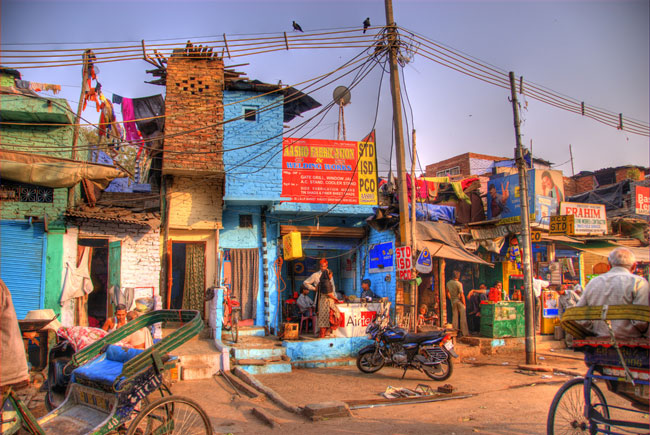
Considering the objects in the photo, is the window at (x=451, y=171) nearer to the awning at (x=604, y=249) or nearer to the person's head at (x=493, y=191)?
the awning at (x=604, y=249)

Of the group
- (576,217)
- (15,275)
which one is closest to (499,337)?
(576,217)

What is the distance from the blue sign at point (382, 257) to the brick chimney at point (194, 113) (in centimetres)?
538

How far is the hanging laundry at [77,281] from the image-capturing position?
11.4 m

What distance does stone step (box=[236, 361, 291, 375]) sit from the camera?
34.4 feet

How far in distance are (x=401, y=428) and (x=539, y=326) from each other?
37.8 feet

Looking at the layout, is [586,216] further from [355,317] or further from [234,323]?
[234,323]

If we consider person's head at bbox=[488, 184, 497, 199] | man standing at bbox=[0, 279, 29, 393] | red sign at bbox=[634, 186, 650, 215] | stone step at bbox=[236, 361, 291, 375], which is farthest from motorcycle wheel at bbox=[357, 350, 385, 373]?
red sign at bbox=[634, 186, 650, 215]

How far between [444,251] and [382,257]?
1887mm

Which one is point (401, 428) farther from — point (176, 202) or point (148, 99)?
point (148, 99)

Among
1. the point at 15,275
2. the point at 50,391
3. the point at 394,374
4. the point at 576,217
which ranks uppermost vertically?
the point at 576,217

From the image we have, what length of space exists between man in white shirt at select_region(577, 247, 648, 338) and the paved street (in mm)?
2209

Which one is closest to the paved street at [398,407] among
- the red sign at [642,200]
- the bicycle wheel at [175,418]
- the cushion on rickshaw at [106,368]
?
the bicycle wheel at [175,418]

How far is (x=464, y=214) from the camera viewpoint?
1734cm

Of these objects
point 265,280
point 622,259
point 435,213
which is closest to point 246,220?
point 265,280
